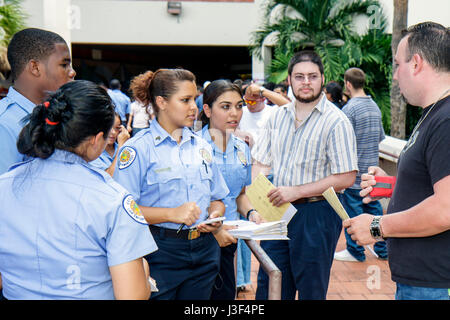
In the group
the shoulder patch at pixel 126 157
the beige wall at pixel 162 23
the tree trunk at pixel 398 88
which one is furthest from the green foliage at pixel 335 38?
the shoulder patch at pixel 126 157

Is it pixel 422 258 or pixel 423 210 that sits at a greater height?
pixel 423 210

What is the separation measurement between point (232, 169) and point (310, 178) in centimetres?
50

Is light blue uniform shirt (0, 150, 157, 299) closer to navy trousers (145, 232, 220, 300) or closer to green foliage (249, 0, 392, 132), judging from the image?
navy trousers (145, 232, 220, 300)

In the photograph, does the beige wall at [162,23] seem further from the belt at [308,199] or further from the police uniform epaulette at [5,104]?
the police uniform epaulette at [5,104]

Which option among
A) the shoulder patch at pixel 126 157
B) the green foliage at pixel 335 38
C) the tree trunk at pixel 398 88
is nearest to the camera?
the shoulder patch at pixel 126 157

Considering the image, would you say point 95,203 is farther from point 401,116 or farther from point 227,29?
point 227,29

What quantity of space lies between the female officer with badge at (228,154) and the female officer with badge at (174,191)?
0.51 meters

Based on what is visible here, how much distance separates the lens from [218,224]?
2246mm

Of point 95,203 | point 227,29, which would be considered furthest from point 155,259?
point 227,29

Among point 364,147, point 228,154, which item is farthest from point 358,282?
point 228,154

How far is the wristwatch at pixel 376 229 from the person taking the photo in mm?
1894

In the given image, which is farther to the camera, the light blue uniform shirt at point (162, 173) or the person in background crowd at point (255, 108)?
the person in background crowd at point (255, 108)

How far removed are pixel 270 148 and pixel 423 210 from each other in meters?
1.61

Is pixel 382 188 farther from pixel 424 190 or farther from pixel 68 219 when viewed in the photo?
pixel 68 219
